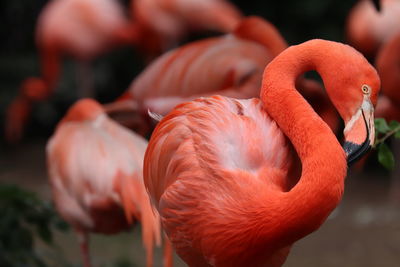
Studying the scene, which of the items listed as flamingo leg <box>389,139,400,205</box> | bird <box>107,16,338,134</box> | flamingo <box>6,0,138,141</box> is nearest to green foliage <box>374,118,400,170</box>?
bird <box>107,16,338,134</box>

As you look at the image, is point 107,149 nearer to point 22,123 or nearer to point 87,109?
point 87,109

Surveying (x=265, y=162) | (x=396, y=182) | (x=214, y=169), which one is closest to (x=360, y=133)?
(x=265, y=162)

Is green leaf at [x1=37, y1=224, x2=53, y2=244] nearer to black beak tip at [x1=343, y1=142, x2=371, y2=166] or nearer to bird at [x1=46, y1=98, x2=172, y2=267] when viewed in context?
bird at [x1=46, y1=98, x2=172, y2=267]

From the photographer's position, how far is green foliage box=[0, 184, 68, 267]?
3.01 meters

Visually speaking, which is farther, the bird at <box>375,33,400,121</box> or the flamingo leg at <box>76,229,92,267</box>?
the flamingo leg at <box>76,229,92,267</box>

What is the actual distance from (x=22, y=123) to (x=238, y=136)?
4634 mm

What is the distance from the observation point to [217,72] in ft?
10.7

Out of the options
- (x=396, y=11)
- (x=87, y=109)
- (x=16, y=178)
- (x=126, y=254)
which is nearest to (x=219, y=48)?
(x=87, y=109)

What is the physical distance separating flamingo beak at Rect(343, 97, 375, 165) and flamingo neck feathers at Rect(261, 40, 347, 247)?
0.08 ft

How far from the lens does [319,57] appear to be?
6.35 feet

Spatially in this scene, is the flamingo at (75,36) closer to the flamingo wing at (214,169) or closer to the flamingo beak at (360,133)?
the flamingo wing at (214,169)

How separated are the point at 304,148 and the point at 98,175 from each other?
1288 mm

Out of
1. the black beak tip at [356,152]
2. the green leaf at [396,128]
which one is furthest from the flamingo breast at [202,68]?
the black beak tip at [356,152]

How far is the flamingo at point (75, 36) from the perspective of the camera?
20.0 feet
